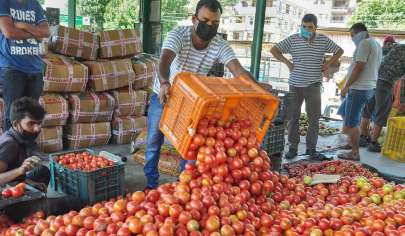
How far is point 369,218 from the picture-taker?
2.32 metres

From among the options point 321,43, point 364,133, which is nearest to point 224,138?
point 321,43

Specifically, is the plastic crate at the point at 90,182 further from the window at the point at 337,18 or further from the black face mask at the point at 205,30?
the window at the point at 337,18

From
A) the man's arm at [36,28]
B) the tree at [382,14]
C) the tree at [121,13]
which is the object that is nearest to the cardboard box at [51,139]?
the man's arm at [36,28]

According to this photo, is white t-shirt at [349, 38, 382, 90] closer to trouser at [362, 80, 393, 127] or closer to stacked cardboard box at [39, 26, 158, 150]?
trouser at [362, 80, 393, 127]

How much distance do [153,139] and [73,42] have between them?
273cm

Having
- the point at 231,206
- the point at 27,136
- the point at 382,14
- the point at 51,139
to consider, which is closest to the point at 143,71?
the point at 51,139

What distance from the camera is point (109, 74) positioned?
589 cm

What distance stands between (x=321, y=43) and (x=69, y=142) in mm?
3901

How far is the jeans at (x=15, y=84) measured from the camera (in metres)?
3.88

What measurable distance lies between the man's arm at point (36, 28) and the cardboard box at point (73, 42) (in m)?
1.63

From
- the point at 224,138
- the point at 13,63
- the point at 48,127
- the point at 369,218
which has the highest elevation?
the point at 13,63

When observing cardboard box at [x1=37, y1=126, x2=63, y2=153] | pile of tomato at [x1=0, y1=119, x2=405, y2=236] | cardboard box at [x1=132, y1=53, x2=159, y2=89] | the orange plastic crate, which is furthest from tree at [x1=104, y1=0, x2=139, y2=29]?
pile of tomato at [x1=0, y1=119, x2=405, y2=236]

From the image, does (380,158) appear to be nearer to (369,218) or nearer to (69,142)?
(369,218)

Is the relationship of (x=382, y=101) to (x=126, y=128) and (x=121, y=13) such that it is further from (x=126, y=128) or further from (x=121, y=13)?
(x=121, y=13)
